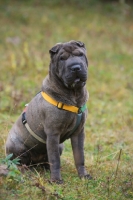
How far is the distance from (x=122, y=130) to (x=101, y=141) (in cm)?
64

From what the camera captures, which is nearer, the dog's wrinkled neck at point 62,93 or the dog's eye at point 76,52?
the dog's eye at point 76,52

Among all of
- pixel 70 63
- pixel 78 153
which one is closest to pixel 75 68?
pixel 70 63

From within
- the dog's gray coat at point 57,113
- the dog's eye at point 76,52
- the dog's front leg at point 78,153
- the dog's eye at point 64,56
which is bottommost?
the dog's front leg at point 78,153

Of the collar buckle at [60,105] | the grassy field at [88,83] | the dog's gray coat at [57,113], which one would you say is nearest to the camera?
the grassy field at [88,83]

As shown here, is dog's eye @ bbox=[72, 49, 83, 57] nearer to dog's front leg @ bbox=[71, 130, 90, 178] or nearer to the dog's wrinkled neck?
the dog's wrinkled neck

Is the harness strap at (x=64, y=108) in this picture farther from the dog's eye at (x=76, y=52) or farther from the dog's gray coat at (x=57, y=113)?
the dog's eye at (x=76, y=52)

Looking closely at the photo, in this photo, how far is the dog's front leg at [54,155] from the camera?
5.26 metres

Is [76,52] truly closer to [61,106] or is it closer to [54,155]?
[61,106]

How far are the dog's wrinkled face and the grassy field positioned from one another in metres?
1.02

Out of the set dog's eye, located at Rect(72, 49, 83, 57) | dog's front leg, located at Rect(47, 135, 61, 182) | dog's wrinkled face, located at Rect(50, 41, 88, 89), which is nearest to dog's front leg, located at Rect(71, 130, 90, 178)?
dog's front leg, located at Rect(47, 135, 61, 182)

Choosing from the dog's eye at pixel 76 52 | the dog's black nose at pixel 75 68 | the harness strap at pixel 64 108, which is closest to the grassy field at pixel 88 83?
the harness strap at pixel 64 108

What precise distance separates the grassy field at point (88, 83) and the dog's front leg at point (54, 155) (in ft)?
0.51

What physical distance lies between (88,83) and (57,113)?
6009 millimetres

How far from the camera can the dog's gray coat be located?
16.7 feet
